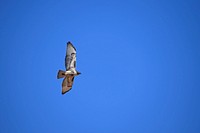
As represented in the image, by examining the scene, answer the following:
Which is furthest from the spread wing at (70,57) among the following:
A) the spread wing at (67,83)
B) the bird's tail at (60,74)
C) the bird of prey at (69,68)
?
the spread wing at (67,83)

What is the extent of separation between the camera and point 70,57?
17.5 metres

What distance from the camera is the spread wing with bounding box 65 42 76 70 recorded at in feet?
57.2

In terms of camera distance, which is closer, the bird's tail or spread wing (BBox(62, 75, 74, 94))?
the bird's tail

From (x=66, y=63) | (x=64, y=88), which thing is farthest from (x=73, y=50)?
(x=64, y=88)

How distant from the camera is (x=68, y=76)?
1789 centimetres

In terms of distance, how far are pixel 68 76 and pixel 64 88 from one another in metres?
0.62

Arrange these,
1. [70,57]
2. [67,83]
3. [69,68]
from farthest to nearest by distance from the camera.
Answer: [67,83] → [69,68] → [70,57]

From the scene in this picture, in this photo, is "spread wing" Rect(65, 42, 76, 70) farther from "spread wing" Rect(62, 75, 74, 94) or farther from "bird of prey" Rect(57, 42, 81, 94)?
"spread wing" Rect(62, 75, 74, 94)

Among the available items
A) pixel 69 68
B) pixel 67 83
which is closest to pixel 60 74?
pixel 69 68

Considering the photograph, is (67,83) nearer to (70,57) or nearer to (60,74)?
(60,74)

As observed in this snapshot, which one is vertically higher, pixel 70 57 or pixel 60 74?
pixel 70 57

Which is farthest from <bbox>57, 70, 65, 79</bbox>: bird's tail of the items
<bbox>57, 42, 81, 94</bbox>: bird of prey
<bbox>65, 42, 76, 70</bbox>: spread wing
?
<bbox>65, 42, 76, 70</bbox>: spread wing

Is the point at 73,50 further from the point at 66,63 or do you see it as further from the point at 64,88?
the point at 64,88

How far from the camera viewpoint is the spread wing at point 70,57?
1742 centimetres
